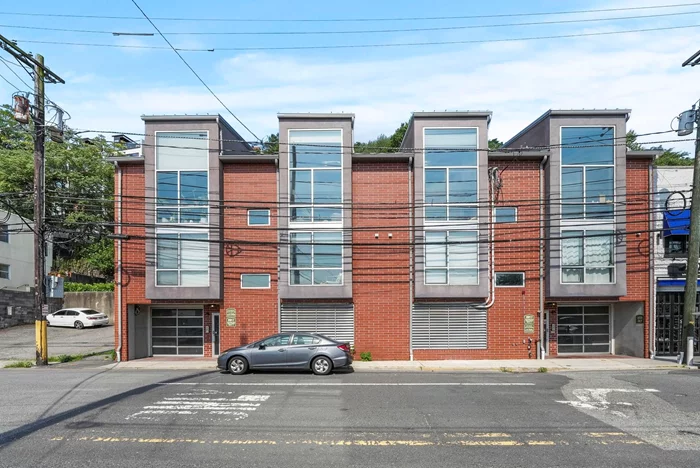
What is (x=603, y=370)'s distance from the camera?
16.5m

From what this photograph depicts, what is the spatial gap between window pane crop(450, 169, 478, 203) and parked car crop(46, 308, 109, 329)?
2346cm

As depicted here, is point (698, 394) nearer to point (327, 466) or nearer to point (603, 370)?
point (603, 370)

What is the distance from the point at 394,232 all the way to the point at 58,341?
697 inches

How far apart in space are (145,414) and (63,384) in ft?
16.7

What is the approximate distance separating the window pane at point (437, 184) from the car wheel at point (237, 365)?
28.0ft

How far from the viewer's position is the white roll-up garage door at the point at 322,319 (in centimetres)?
1956

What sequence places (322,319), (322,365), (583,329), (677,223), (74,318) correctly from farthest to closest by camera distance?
(74,318)
(583,329)
(322,319)
(677,223)
(322,365)

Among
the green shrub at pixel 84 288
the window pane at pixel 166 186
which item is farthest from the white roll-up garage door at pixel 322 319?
the green shrub at pixel 84 288

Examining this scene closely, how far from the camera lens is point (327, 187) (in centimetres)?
1934

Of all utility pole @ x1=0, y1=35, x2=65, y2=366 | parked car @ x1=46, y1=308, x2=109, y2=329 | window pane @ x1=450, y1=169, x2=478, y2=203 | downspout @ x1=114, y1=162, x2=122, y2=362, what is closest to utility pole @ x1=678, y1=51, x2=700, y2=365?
window pane @ x1=450, y1=169, x2=478, y2=203

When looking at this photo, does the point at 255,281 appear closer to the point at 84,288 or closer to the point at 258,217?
the point at 258,217

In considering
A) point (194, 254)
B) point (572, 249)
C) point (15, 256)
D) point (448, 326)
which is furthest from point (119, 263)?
point (15, 256)

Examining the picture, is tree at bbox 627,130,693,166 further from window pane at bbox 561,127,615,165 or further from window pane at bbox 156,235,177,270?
window pane at bbox 156,235,177,270

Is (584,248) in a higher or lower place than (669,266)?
higher
